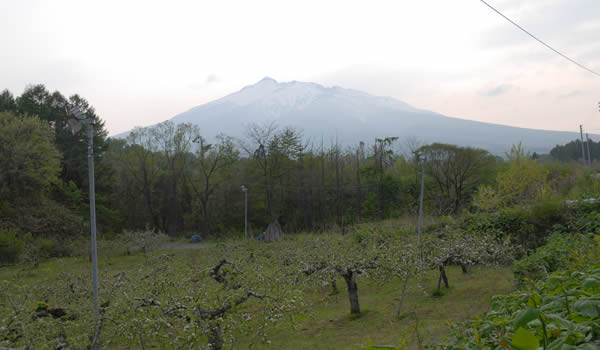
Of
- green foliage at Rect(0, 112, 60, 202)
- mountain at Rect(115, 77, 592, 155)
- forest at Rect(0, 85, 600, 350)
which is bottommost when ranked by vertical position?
forest at Rect(0, 85, 600, 350)

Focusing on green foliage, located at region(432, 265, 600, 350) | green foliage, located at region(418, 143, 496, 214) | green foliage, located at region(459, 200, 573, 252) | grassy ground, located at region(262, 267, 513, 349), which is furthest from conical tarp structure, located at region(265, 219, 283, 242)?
green foliage, located at region(432, 265, 600, 350)

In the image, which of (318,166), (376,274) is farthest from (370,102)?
(376,274)

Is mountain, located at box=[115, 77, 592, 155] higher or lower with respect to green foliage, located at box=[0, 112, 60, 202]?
higher

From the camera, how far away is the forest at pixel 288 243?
18.6 ft

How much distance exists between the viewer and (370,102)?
7623 inches

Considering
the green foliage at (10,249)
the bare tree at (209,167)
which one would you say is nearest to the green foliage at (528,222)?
the bare tree at (209,167)

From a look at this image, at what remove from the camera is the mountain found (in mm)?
131875

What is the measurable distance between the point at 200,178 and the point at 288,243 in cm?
2122

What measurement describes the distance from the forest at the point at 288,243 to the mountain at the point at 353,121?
8286cm

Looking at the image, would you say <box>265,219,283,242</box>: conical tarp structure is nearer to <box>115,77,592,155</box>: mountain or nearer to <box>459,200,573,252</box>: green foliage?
<box>459,200,573,252</box>: green foliage

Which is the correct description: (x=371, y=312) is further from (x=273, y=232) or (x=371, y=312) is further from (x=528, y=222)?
(x=273, y=232)

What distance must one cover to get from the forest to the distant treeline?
0.50ft

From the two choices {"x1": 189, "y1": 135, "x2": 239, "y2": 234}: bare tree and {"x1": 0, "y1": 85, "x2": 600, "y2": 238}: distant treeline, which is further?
{"x1": 189, "y1": 135, "x2": 239, "y2": 234}: bare tree

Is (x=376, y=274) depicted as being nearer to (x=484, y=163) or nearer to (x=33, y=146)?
(x=484, y=163)
